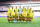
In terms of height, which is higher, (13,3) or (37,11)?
(13,3)

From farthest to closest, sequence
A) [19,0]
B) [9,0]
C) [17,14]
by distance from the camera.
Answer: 1. [9,0]
2. [19,0]
3. [17,14]

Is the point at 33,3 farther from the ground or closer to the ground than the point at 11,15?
farther from the ground

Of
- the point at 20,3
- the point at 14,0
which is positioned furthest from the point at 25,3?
the point at 14,0

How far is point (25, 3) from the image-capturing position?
10.9 m

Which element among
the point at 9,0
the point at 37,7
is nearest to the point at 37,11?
the point at 37,7

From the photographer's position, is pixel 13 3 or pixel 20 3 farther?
pixel 13 3

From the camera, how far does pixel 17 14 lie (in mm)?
6477

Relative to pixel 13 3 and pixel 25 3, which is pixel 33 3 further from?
pixel 13 3

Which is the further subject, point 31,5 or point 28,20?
point 31,5

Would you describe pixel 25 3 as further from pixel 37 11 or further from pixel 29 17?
pixel 29 17

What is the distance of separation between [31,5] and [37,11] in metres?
1.05

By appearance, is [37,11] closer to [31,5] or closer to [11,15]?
[31,5]

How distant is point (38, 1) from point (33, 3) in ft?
1.71

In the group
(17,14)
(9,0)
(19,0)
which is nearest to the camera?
(17,14)
